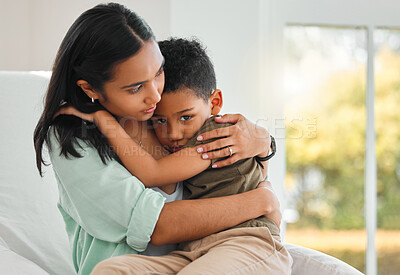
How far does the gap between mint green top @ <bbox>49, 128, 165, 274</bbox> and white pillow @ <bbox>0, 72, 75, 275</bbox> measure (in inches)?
16.8

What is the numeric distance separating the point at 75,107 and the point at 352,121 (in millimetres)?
1555

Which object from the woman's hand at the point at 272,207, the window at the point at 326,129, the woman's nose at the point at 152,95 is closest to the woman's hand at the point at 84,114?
the woman's nose at the point at 152,95

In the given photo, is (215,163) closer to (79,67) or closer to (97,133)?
(97,133)

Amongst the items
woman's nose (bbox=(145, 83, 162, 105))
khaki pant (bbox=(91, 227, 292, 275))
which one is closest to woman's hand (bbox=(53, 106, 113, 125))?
woman's nose (bbox=(145, 83, 162, 105))

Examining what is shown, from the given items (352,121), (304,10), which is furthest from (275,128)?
(304,10)

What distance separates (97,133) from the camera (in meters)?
1.04

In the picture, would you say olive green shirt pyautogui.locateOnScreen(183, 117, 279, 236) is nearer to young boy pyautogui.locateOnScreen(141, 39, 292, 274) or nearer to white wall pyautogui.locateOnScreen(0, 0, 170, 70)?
young boy pyautogui.locateOnScreen(141, 39, 292, 274)

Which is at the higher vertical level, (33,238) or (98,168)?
(98,168)

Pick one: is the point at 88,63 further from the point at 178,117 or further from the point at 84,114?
the point at 178,117

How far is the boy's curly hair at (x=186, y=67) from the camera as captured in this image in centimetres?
117

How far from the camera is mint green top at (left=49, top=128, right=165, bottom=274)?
0.98 m

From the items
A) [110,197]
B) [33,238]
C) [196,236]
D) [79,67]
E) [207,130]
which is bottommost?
[33,238]

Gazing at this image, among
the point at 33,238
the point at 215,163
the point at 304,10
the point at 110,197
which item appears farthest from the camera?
the point at 304,10

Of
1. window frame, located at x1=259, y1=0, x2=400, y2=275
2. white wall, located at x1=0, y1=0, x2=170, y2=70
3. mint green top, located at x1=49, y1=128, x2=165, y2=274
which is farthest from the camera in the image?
window frame, located at x1=259, y1=0, x2=400, y2=275
